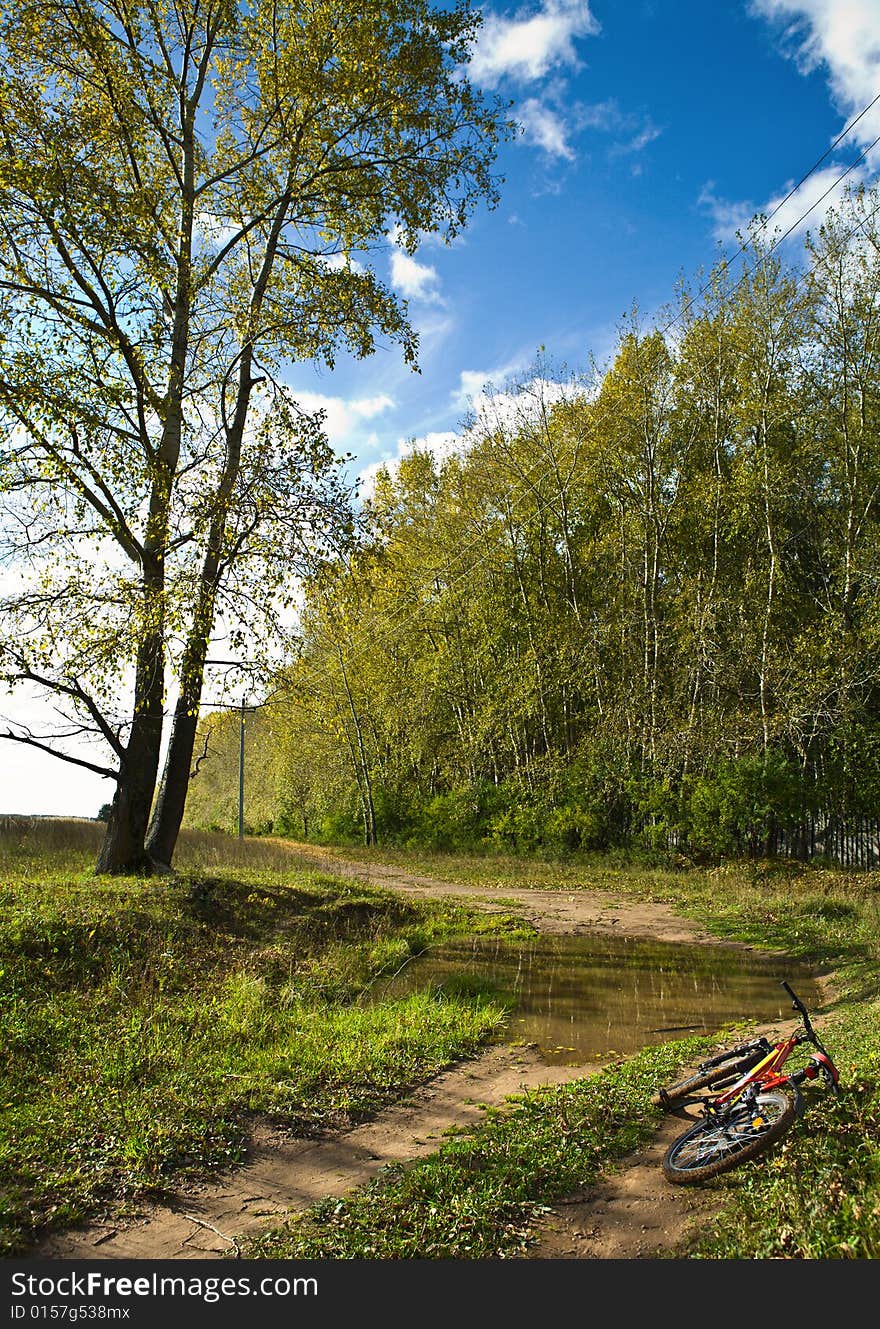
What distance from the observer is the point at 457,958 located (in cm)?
1062

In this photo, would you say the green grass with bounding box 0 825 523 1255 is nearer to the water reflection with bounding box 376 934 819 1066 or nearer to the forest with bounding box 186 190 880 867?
the water reflection with bounding box 376 934 819 1066

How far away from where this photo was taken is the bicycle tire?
15.9ft

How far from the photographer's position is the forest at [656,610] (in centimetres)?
1722

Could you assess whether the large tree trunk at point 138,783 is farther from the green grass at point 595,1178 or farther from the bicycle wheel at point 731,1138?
the bicycle wheel at point 731,1138

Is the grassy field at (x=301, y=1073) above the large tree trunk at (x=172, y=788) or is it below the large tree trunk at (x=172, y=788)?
below

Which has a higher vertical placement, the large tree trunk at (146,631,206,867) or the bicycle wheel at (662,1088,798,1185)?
the large tree trunk at (146,631,206,867)

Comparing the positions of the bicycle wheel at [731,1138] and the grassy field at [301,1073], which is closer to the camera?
the grassy field at [301,1073]

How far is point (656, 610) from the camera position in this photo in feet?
65.9

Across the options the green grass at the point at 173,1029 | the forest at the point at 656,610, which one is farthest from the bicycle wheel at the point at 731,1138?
the forest at the point at 656,610

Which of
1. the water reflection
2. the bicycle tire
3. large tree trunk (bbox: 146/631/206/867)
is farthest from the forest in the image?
the bicycle tire

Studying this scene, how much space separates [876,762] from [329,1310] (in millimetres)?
16396

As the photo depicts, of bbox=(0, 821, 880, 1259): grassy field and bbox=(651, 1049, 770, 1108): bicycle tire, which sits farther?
bbox=(651, 1049, 770, 1108): bicycle tire

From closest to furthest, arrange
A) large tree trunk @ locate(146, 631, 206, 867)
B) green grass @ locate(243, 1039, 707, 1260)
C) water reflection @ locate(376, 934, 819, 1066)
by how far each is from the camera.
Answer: green grass @ locate(243, 1039, 707, 1260) → water reflection @ locate(376, 934, 819, 1066) → large tree trunk @ locate(146, 631, 206, 867)

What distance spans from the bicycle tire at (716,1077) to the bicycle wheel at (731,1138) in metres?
0.40
